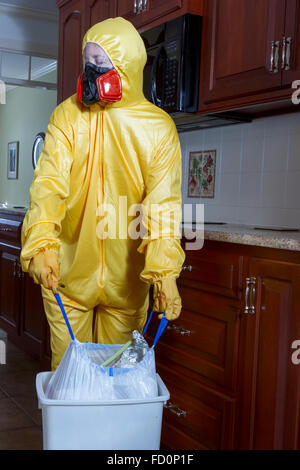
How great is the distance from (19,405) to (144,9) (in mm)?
2045

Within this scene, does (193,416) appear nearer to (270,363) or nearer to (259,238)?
(270,363)

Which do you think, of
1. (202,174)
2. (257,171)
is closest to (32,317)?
(202,174)

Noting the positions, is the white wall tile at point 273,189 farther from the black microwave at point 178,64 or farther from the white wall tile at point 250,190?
the black microwave at point 178,64

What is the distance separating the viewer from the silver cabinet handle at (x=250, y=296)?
1.71 metres

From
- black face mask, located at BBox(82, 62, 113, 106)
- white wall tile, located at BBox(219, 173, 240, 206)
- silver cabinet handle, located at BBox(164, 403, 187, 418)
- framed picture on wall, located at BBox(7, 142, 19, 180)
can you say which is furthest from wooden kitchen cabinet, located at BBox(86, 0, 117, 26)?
framed picture on wall, located at BBox(7, 142, 19, 180)

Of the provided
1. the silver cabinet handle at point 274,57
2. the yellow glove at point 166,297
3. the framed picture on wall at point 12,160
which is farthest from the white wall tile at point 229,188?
the framed picture on wall at point 12,160

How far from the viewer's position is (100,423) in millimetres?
1335

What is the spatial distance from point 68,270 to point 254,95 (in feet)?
3.33

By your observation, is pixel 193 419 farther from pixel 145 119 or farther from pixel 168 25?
pixel 168 25

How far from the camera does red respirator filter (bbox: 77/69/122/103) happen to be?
1524mm

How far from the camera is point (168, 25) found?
242 cm

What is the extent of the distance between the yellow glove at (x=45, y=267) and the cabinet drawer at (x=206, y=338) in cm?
63

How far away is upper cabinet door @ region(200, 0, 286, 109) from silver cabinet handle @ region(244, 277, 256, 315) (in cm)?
76

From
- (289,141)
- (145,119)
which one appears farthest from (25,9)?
(145,119)
